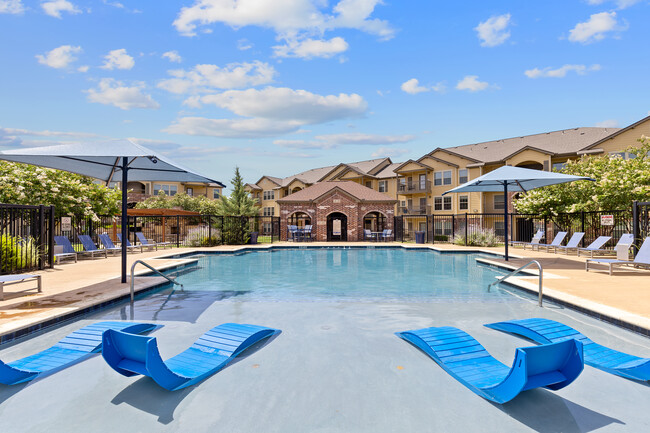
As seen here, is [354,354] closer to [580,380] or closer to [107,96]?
[580,380]

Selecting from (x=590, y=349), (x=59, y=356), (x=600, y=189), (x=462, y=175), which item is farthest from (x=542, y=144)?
(x=59, y=356)

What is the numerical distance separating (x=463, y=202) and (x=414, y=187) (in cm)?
559

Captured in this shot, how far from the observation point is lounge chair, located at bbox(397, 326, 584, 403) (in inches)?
123

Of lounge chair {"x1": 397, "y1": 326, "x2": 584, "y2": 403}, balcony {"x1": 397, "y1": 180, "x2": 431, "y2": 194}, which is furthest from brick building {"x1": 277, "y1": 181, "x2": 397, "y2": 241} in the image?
lounge chair {"x1": 397, "y1": 326, "x2": 584, "y2": 403}

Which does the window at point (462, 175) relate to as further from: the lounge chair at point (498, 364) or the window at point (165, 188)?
the window at point (165, 188)

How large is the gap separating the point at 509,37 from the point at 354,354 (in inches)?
577

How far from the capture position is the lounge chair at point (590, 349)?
3.96 metres

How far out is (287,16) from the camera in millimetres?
11117

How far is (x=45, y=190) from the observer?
16828mm

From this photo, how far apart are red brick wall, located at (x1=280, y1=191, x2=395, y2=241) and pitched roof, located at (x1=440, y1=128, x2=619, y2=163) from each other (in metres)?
14.2

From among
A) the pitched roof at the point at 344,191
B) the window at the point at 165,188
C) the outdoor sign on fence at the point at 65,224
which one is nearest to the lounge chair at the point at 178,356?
the outdoor sign on fence at the point at 65,224

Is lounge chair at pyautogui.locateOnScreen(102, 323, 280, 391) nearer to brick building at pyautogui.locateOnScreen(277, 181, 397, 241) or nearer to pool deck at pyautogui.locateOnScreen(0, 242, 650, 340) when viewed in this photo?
pool deck at pyautogui.locateOnScreen(0, 242, 650, 340)

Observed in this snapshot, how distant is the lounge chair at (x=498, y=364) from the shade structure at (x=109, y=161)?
6.30m

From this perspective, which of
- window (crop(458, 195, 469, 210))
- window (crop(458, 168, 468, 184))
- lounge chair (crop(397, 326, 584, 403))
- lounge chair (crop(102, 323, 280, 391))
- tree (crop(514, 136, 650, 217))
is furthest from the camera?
window (crop(458, 168, 468, 184))
